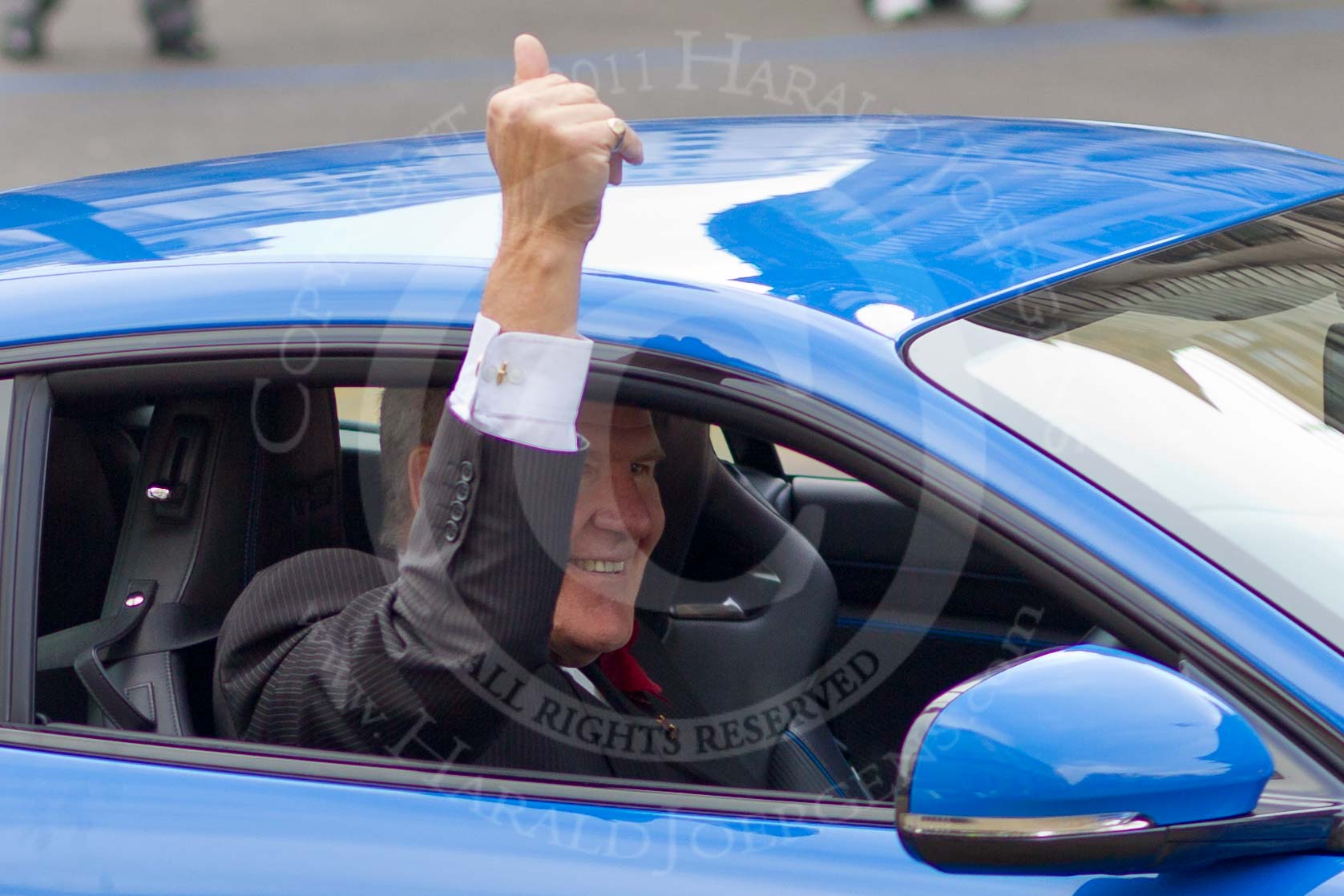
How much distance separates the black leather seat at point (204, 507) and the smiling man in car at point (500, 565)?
15 centimetres

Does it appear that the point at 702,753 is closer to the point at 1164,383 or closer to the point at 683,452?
the point at 683,452

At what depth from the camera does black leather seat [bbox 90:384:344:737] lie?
173 cm

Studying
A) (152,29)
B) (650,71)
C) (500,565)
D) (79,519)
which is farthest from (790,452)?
(152,29)

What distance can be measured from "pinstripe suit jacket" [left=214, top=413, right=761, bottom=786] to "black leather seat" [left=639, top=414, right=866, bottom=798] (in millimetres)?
404

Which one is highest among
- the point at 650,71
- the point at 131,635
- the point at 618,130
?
the point at 618,130

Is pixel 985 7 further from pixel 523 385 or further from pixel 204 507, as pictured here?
pixel 523 385

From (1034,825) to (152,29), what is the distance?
1090cm

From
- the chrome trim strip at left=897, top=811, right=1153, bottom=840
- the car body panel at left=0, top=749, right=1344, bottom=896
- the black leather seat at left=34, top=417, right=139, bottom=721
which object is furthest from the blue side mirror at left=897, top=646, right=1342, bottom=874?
the black leather seat at left=34, top=417, right=139, bottom=721

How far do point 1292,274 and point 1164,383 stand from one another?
347 millimetres

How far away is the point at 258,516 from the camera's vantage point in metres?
1.85

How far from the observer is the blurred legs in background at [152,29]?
1060 centimetres

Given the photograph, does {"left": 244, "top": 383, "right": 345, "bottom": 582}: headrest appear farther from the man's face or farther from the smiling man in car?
the man's face

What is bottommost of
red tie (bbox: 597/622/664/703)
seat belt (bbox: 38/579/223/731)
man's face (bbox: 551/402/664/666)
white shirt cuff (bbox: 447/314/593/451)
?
red tie (bbox: 597/622/664/703)

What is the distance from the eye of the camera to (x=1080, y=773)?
1114mm
